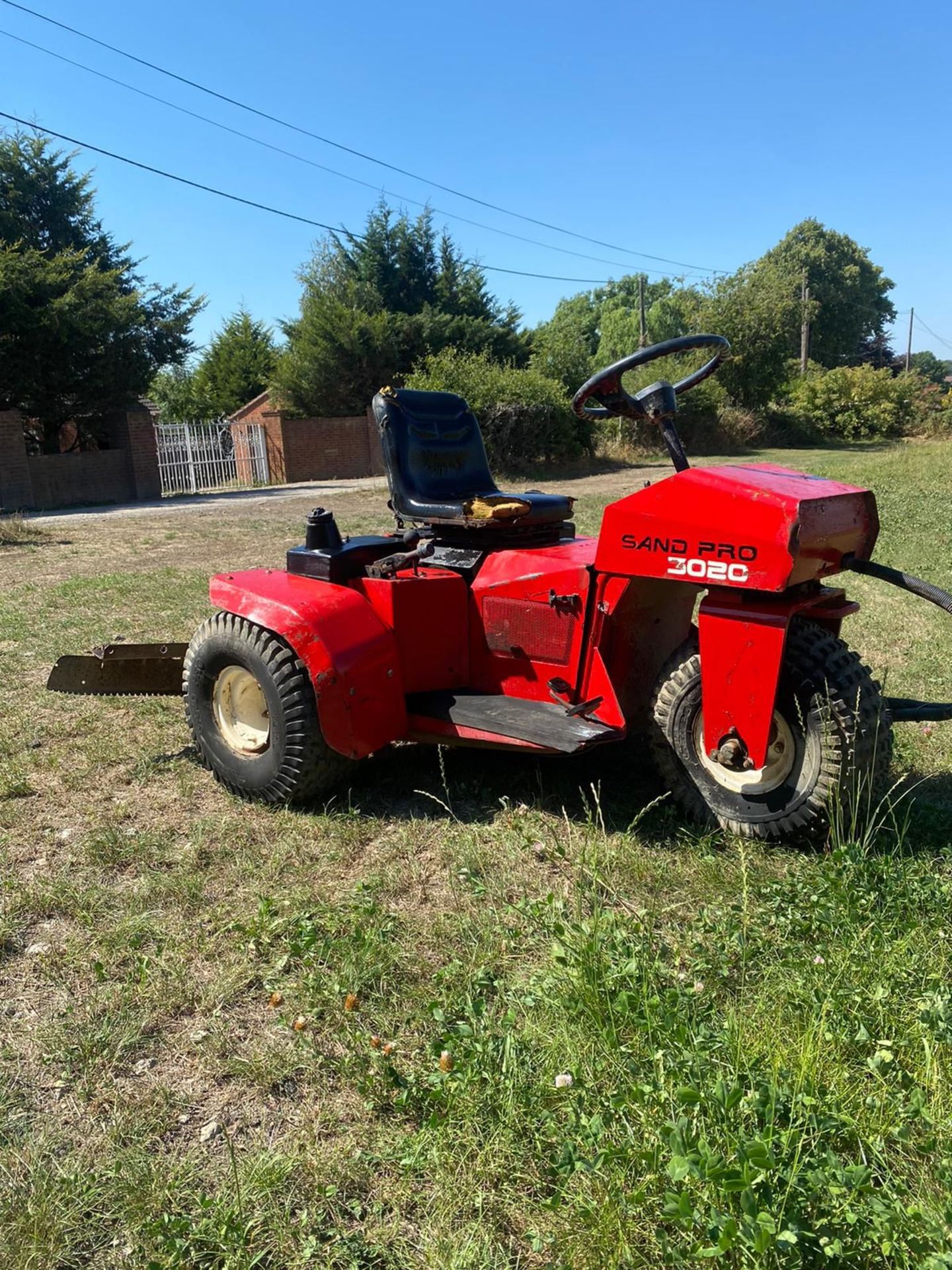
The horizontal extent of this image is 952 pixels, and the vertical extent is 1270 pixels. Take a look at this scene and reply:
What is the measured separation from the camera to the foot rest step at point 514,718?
10.9 ft

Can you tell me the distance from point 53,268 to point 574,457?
12.3m

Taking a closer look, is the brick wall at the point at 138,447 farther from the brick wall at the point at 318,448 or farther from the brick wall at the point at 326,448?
the brick wall at the point at 326,448

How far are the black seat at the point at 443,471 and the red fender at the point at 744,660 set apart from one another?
1019 mm

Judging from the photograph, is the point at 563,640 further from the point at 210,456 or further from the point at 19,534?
the point at 210,456

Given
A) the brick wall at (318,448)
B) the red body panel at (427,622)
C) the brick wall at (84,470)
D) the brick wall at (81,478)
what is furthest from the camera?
the brick wall at (318,448)

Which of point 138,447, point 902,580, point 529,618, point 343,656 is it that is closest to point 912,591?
point 902,580

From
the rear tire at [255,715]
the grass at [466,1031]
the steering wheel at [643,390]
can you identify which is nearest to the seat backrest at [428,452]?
the steering wheel at [643,390]

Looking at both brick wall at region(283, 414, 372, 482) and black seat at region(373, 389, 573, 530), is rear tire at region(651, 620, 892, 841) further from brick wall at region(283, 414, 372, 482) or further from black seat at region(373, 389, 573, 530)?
brick wall at region(283, 414, 372, 482)

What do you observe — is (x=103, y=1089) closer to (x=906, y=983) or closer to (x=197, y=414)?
(x=906, y=983)

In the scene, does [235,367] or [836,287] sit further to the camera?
[836,287]

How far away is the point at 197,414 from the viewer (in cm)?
3528

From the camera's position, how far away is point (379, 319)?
29703 millimetres

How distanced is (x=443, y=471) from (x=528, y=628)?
3.26ft

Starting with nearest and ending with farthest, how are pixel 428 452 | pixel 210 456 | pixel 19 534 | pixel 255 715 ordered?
pixel 255 715 < pixel 428 452 < pixel 19 534 < pixel 210 456
